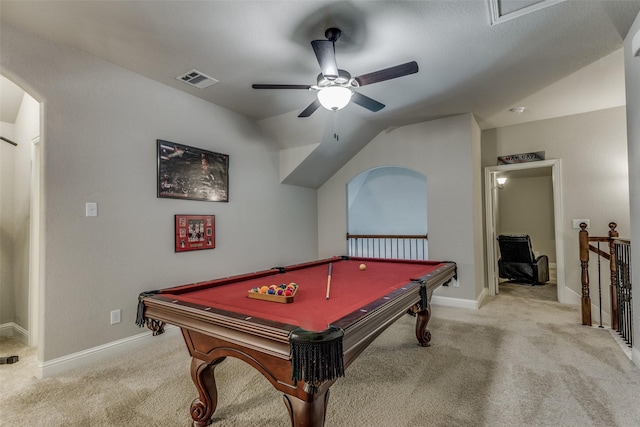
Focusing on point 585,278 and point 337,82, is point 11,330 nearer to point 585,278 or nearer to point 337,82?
point 337,82

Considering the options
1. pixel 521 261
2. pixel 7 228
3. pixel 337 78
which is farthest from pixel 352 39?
pixel 521 261

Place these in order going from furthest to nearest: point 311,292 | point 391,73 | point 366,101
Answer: point 366,101
point 391,73
point 311,292

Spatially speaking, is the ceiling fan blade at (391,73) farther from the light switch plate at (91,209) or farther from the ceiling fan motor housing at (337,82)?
the light switch plate at (91,209)

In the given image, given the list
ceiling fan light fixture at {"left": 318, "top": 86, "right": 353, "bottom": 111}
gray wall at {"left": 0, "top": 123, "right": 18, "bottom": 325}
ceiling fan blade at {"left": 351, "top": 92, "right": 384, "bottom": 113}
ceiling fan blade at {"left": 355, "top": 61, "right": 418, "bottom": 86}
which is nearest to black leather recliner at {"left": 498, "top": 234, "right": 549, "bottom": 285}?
ceiling fan blade at {"left": 351, "top": 92, "right": 384, "bottom": 113}

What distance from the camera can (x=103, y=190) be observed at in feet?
8.59

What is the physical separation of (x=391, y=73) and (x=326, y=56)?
0.48 metres

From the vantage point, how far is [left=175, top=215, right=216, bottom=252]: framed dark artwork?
3.16 metres

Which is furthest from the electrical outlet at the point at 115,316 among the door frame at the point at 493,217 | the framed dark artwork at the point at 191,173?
the door frame at the point at 493,217

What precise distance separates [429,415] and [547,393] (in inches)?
34.5

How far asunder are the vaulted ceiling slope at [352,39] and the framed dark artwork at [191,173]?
647 mm

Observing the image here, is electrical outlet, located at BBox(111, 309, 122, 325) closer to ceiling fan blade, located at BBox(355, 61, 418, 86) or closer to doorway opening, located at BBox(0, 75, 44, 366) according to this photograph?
doorway opening, located at BBox(0, 75, 44, 366)

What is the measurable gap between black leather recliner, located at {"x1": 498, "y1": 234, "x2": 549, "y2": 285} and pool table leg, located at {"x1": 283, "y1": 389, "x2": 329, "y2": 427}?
5.18 meters

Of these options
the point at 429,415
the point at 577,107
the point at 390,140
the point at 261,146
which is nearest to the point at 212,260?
the point at 261,146

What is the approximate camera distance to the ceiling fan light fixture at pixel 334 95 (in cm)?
222
